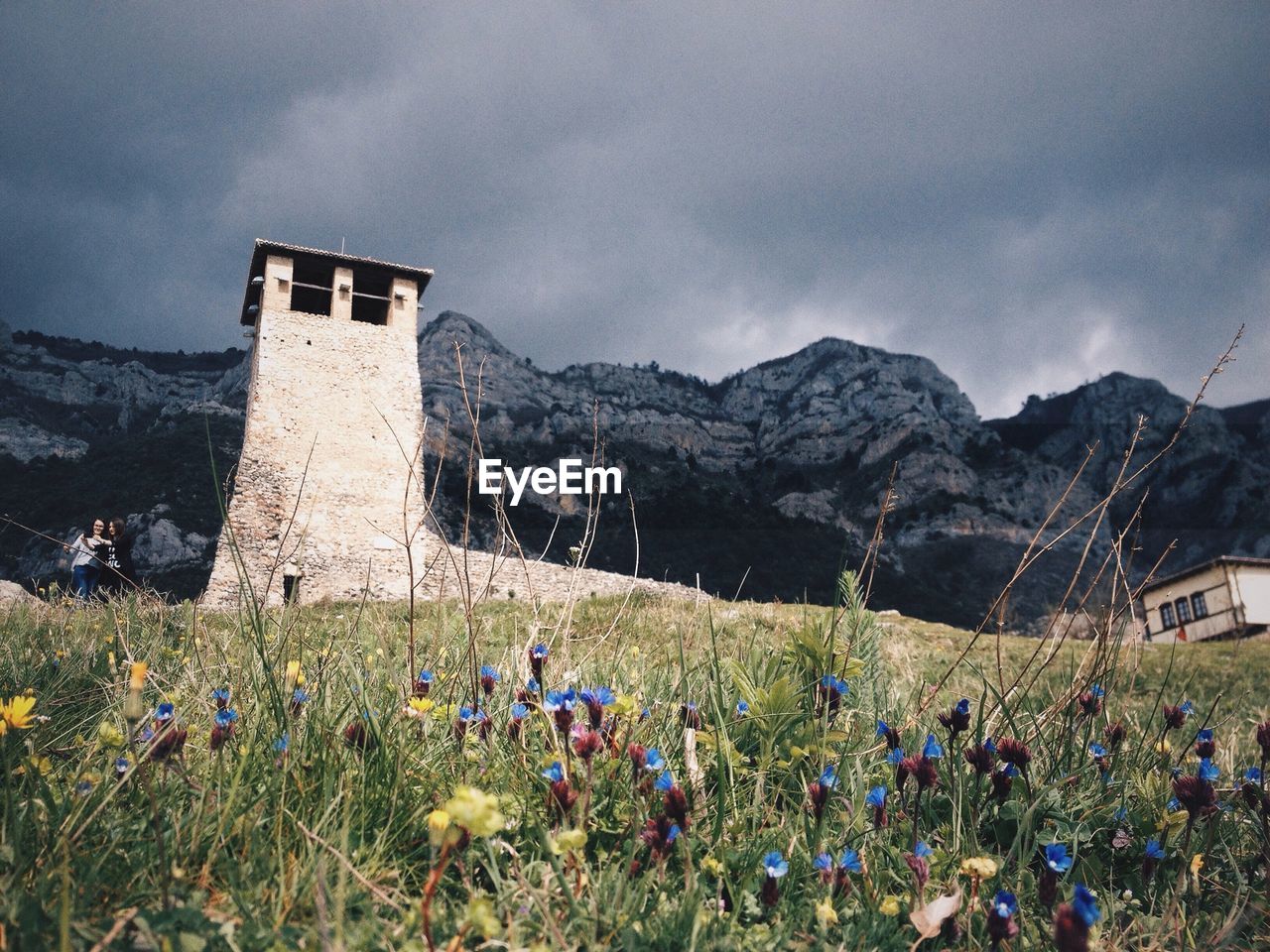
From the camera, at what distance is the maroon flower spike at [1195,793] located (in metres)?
1.74

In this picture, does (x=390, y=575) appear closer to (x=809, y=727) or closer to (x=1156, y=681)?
(x=1156, y=681)

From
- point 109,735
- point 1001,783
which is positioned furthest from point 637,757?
point 109,735

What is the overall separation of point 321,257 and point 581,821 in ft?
72.4

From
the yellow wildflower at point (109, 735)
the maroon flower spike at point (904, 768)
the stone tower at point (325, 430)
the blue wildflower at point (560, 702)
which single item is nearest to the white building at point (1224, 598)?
the stone tower at point (325, 430)

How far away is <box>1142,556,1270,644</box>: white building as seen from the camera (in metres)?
31.4

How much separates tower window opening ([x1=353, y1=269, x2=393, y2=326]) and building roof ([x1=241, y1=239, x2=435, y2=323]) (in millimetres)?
467

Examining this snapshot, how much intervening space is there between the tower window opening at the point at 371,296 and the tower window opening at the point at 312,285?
2.71ft

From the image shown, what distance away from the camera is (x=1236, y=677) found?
9.42 metres

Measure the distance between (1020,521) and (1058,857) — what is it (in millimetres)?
85778

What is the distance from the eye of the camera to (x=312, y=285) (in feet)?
65.9

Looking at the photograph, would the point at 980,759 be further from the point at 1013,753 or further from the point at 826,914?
the point at 826,914

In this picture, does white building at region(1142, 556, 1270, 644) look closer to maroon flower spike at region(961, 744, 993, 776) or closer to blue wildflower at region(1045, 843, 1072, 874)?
maroon flower spike at region(961, 744, 993, 776)

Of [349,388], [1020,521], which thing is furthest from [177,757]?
[1020,521]

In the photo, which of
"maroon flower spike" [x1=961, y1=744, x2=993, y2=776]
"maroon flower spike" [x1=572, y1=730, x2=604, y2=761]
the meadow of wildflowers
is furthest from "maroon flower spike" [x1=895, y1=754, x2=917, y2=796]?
"maroon flower spike" [x1=572, y1=730, x2=604, y2=761]
